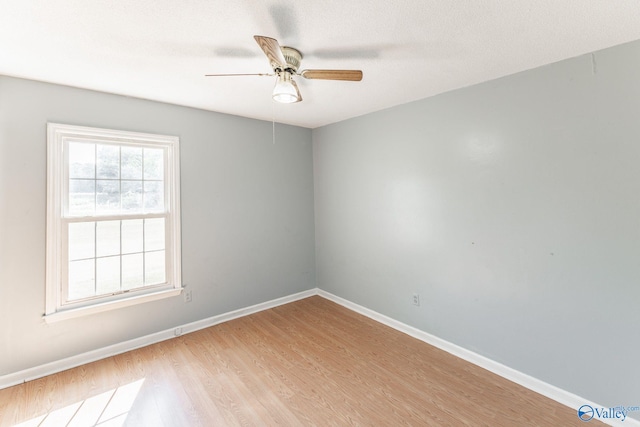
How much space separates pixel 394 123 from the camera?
122 inches

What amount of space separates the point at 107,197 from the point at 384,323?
10.6 ft

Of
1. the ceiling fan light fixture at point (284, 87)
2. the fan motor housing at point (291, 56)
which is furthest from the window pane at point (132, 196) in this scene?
the fan motor housing at point (291, 56)

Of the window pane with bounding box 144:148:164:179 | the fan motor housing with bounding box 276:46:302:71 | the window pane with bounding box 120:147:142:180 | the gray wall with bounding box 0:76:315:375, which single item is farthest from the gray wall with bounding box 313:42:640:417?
the window pane with bounding box 120:147:142:180

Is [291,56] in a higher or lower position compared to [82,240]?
higher

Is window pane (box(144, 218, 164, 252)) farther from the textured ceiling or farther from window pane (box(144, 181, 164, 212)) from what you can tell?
the textured ceiling

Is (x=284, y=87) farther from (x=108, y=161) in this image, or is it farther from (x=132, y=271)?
(x=132, y=271)

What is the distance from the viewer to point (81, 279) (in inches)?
99.7

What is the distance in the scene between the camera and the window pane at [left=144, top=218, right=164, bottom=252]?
288 centimetres

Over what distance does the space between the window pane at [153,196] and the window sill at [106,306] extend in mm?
883

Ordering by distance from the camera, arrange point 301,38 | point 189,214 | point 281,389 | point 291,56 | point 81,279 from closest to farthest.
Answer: point 301,38 < point 291,56 < point 281,389 < point 81,279 < point 189,214

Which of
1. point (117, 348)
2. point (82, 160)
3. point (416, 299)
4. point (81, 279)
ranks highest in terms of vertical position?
point (82, 160)

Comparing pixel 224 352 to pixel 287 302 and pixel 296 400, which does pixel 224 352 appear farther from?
pixel 287 302

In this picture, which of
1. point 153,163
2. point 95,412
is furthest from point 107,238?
point 95,412

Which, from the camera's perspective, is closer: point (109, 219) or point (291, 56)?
point (291, 56)
